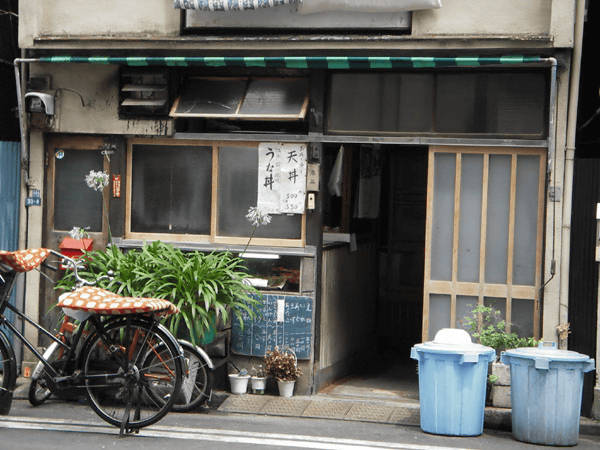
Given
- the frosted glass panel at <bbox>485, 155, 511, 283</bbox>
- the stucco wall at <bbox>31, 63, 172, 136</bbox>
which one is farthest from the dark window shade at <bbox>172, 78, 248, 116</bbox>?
the frosted glass panel at <bbox>485, 155, 511, 283</bbox>

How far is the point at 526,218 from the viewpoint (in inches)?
424

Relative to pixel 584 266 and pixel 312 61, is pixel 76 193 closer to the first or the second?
pixel 312 61

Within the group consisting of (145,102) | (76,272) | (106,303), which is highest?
(145,102)

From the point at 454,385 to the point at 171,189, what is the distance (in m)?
4.61

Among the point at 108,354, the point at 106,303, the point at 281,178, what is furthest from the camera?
the point at 281,178

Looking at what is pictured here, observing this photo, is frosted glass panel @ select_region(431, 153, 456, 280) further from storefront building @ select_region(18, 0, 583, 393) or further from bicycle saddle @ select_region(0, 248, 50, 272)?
bicycle saddle @ select_region(0, 248, 50, 272)

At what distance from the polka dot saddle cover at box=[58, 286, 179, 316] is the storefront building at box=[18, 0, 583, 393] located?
298 cm

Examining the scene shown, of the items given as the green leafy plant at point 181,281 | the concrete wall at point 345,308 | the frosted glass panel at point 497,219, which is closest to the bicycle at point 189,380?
the green leafy plant at point 181,281

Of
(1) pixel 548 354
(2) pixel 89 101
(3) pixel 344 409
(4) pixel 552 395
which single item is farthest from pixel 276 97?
(4) pixel 552 395

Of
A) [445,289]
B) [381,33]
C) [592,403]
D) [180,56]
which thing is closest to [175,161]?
[180,56]

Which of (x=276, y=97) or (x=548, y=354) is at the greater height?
(x=276, y=97)

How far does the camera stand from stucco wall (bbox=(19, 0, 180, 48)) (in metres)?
11.5

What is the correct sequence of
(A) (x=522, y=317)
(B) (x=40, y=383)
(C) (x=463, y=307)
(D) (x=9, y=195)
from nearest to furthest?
1. (B) (x=40, y=383)
2. (A) (x=522, y=317)
3. (C) (x=463, y=307)
4. (D) (x=9, y=195)

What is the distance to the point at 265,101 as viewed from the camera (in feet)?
37.4
